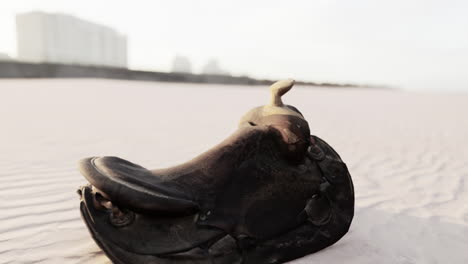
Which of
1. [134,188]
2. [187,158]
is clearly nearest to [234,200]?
[134,188]

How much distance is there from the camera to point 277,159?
84.3 inches

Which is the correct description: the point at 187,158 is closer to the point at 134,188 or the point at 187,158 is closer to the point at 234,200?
the point at 234,200

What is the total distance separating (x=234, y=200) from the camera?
6.59 feet

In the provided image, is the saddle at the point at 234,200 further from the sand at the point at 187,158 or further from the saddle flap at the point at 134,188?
the sand at the point at 187,158

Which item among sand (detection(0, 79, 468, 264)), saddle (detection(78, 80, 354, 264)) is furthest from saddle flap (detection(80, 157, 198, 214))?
sand (detection(0, 79, 468, 264))

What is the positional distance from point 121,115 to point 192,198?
7.19 m

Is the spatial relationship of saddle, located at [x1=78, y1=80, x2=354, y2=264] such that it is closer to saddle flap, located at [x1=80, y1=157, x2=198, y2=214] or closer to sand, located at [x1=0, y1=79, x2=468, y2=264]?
saddle flap, located at [x1=80, y1=157, x2=198, y2=214]

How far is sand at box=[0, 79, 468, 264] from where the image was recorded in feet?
8.07

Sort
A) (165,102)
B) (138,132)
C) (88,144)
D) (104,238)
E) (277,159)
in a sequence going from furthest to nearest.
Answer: (165,102)
(138,132)
(88,144)
(277,159)
(104,238)

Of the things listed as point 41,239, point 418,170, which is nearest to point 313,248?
point 41,239

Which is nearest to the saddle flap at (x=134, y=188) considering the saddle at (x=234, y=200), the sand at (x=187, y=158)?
the saddle at (x=234, y=200)

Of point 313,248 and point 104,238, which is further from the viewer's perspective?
point 313,248

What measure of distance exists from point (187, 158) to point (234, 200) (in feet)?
10.1

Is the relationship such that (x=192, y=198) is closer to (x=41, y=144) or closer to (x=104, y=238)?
(x=104, y=238)
